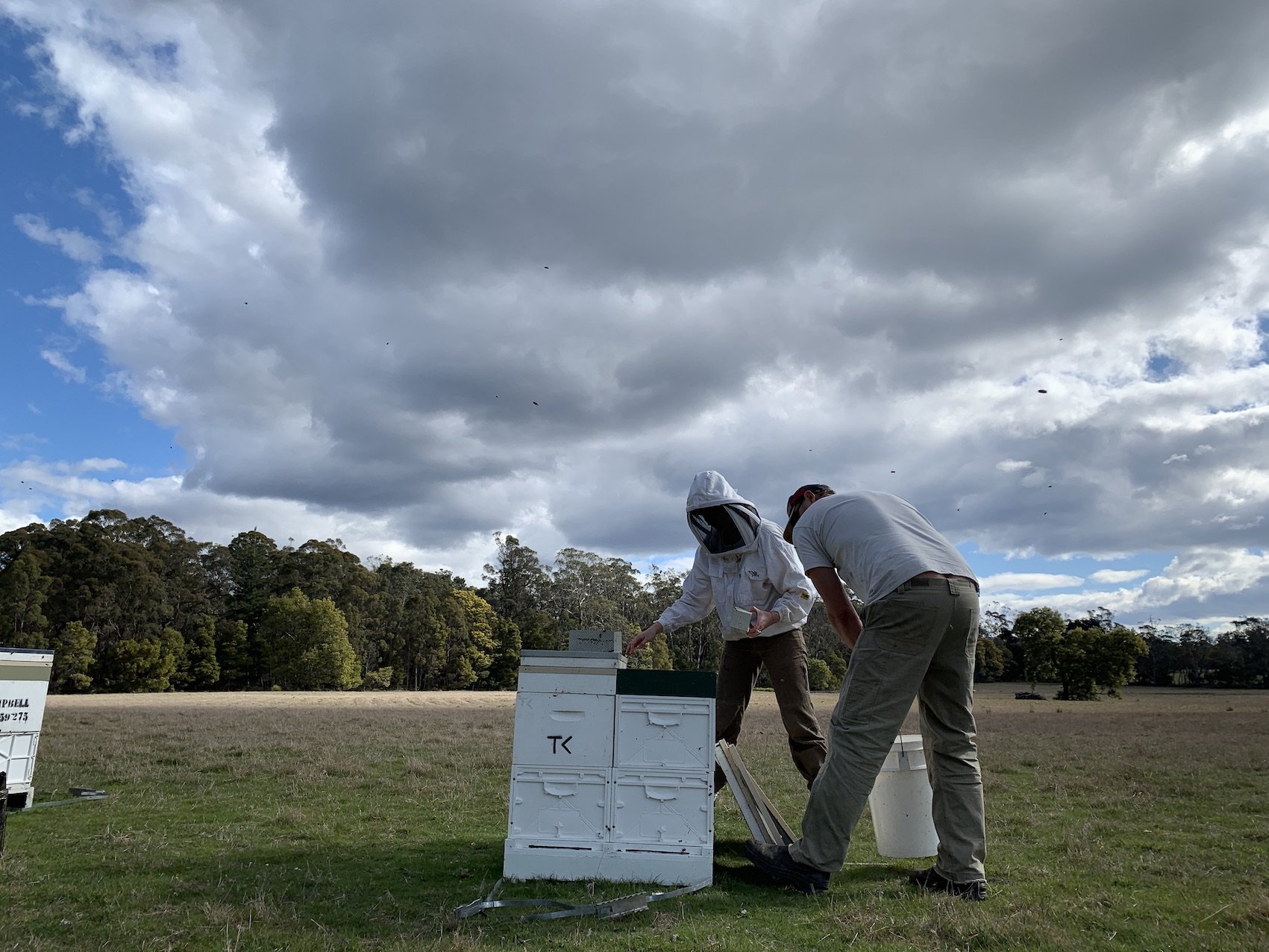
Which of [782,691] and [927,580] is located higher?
[927,580]

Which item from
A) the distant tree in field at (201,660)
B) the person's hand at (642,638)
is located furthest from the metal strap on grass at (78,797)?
the distant tree in field at (201,660)

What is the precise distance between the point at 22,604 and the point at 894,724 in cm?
6745

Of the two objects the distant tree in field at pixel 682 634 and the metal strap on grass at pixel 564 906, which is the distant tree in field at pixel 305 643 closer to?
the distant tree in field at pixel 682 634

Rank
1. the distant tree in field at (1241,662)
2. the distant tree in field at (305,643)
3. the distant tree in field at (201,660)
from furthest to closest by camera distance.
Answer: the distant tree in field at (1241,662), the distant tree in field at (305,643), the distant tree in field at (201,660)

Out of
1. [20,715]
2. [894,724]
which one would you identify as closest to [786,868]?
→ [894,724]

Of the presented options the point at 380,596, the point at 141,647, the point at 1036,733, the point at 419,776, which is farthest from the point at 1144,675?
the point at 419,776

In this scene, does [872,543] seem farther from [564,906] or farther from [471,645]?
[471,645]

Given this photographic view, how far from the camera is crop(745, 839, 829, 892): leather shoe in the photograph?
191 inches

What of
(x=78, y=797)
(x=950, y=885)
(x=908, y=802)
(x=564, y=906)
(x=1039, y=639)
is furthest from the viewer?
(x=1039, y=639)

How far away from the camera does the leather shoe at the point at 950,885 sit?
4.68 metres

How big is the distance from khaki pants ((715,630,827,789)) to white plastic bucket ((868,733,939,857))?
527 millimetres

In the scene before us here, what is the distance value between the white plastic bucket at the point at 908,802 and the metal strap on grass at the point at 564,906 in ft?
7.05

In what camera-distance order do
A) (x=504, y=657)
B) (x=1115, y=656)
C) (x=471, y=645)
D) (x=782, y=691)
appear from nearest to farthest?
(x=782, y=691)
(x=1115, y=656)
(x=504, y=657)
(x=471, y=645)

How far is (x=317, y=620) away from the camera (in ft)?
213
